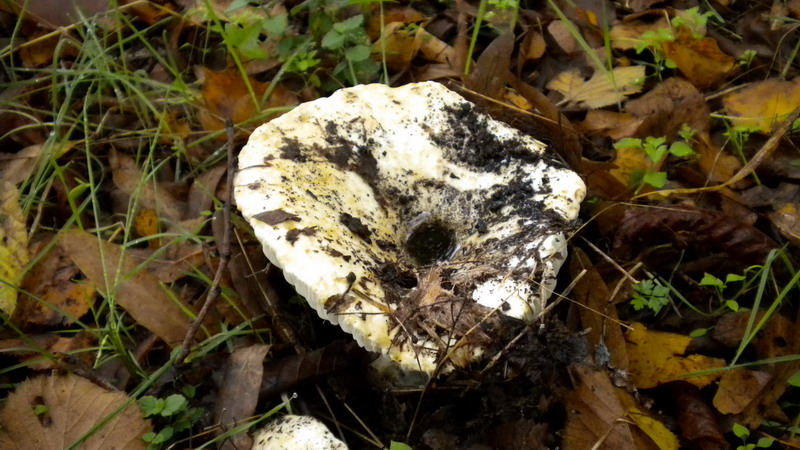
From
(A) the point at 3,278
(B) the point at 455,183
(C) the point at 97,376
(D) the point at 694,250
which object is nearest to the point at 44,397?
(C) the point at 97,376

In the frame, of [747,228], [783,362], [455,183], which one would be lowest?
[783,362]

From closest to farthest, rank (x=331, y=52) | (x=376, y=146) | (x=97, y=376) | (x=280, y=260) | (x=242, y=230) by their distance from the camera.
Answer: (x=280, y=260)
(x=97, y=376)
(x=376, y=146)
(x=242, y=230)
(x=331, y=52)

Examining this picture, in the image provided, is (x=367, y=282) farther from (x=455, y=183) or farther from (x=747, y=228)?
(x=747, y=228)

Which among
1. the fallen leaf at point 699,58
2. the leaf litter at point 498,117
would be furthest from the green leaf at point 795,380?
the fallen leaf at point 699,58

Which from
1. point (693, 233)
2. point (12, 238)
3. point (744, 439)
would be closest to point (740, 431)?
point (744, 439)

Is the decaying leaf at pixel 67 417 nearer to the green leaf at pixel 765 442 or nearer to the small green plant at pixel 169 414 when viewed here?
the small green plant at pixel 169 414

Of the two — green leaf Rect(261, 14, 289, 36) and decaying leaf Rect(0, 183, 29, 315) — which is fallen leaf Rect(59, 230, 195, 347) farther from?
green leaf Rect(261, 14, 289, 36)
